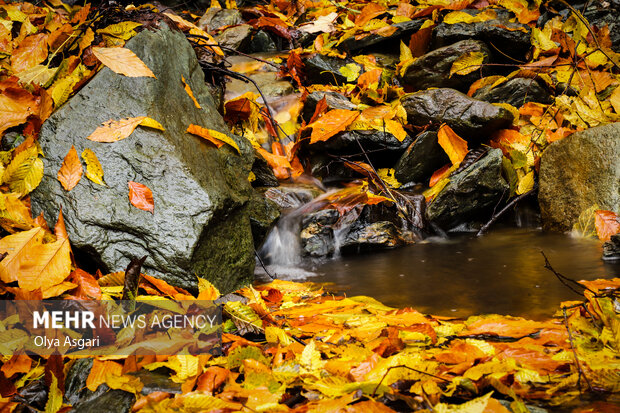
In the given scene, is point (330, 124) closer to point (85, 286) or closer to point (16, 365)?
point (85, 286)

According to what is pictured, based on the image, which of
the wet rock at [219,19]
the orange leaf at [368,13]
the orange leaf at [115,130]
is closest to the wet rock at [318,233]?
the orange leaf at [115,130]

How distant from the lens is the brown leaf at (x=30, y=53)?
3.04 meters

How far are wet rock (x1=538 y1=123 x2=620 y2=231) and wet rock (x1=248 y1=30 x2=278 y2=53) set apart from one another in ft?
16.1

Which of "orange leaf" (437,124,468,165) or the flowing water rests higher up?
"orange leaf" (437,124,468,165)

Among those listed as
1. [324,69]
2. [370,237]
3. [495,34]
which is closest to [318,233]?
[370,237]

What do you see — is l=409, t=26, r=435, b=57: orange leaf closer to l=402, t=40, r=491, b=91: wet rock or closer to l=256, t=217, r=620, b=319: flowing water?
l=402, t=40, r=491, b=91: wet rock

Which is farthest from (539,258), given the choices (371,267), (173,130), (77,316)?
(77,316)

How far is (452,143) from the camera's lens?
4.09 metres

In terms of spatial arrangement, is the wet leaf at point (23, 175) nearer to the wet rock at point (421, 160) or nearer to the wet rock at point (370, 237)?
the wet rock at point (370, 237)

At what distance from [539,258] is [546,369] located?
1.90 m

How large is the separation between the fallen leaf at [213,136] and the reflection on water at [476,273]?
4.06 feet

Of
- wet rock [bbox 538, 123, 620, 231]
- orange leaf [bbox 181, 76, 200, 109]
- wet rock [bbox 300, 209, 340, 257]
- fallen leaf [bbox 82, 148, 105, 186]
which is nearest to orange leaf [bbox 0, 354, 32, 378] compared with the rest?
fallen leaf [bbox 82, 148, 105, 186]

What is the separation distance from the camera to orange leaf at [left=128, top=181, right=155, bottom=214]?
89.5 inches

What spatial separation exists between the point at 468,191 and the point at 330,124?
5.07 feet
